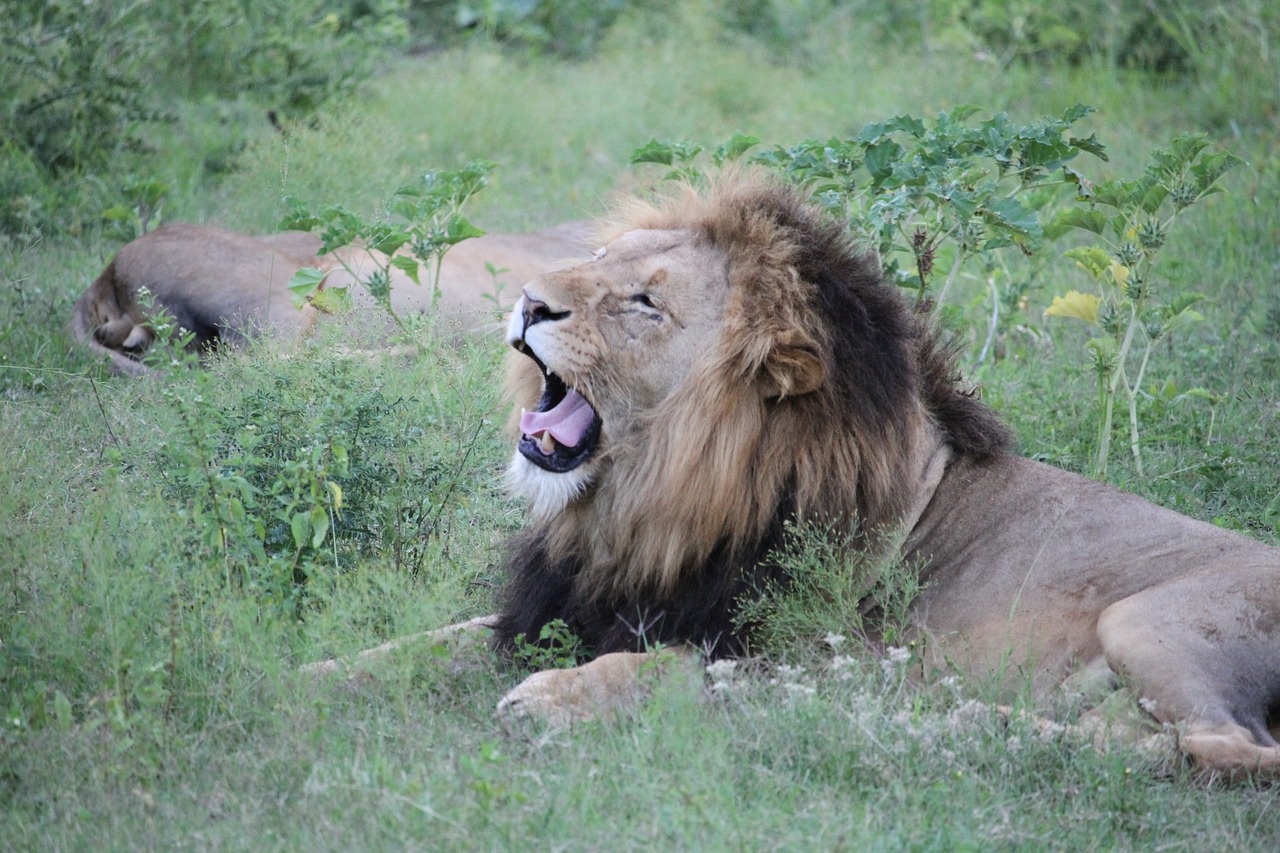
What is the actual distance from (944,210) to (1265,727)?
1862 mm

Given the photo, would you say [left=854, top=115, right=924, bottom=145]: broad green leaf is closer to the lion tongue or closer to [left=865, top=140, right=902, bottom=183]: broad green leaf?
[left=865, top=140, right=902, bottom=183]: broad green leaf

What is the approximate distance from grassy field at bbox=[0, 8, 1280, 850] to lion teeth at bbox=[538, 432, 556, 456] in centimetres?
37

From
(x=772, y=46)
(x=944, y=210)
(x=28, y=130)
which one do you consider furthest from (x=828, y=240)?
(x=772, y=46)

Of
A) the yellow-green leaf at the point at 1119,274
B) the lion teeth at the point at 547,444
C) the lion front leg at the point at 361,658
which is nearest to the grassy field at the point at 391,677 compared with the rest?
the lion front leg at the point at 361,658

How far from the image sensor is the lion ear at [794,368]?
3141mm

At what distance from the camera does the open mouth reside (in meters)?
3.25

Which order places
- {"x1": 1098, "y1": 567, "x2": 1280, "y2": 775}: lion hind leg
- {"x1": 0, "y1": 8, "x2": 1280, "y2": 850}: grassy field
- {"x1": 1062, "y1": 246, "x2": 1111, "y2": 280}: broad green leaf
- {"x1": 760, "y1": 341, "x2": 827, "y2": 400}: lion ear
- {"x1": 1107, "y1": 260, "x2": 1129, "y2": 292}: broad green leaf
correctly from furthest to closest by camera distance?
{"x1": 1107, "y1": 260, "x2": 1129, "y2": 292}: broad green leaf < {"x1": 1062, "y1": 246, "x2": 1111, "y2": 280}: broad green leaf < {"x1": 760, "y1": 341, "x2": 827, "y2": 400}: lion ear < {"x1": 1098, "y1": 567, "x2": 1280, "y2": 775}: lion hind leg < {"x1": 0, "y1": 8, "x2": 1280, "y2": 850}: grassy field

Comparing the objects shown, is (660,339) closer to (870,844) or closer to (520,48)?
(870,844)

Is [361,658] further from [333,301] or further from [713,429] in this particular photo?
[333,301]

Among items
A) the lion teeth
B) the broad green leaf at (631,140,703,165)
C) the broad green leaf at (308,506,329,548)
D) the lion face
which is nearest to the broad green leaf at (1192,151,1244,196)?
the broad green leaf at (631,140,703,165)

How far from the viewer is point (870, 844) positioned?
2479 mm

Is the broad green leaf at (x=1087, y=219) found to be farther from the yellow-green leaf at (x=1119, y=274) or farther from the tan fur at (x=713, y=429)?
the tan fur at (x=713, y=429)

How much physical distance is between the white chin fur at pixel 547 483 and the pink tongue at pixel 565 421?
0.07 metres

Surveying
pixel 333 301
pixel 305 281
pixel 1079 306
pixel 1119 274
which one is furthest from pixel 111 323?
pixel 1119 274
